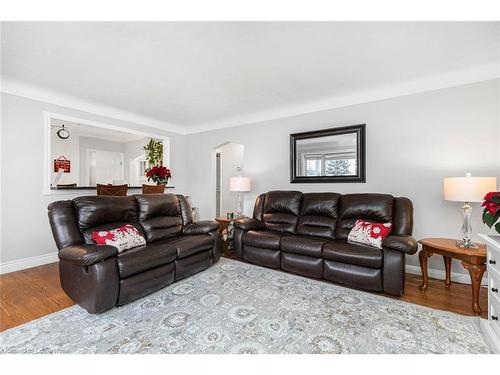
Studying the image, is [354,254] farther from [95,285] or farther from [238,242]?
[95,285]

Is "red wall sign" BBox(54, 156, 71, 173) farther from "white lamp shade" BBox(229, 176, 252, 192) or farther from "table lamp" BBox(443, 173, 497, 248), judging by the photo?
"table lamp" BBox(443, 173, 497, 248)

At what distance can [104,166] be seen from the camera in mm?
6453

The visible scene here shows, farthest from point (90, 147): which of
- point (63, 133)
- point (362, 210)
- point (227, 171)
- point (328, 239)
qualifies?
point (362, 210)

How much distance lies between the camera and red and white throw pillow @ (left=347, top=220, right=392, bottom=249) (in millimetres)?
2445

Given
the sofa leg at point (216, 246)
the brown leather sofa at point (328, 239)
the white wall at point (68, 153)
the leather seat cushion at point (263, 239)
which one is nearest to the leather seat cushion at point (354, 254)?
the brown leather sofa at point (328, 239)

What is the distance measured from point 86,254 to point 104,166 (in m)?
5.54

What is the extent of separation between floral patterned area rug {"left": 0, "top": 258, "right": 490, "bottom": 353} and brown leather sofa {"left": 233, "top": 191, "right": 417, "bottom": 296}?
0.73ft

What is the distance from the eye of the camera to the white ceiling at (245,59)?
6.25ft

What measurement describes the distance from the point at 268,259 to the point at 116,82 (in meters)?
3.03

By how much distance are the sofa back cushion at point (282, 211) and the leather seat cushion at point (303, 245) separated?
456 millimetres

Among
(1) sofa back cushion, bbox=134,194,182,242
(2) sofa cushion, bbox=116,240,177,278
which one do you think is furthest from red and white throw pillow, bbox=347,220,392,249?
(1) sofa back cushion, bbox=134,194,182,242

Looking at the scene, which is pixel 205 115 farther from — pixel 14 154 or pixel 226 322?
pixel 226 322

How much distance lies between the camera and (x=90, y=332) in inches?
66.2
